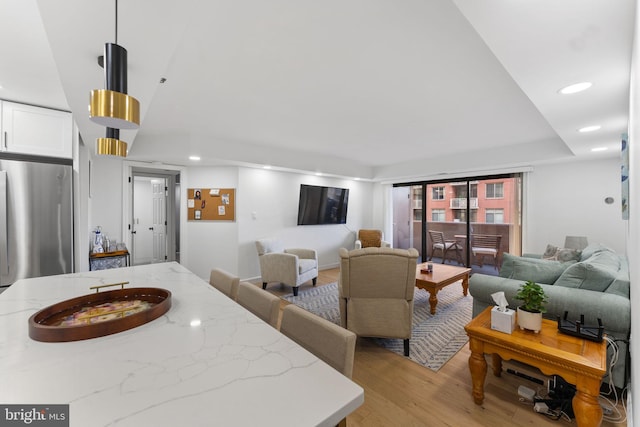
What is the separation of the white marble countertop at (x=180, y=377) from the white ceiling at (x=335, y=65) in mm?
1375

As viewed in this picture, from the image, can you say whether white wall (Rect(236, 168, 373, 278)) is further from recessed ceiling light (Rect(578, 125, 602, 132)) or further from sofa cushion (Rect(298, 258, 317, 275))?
recessed ceiling light (Rect(578, 125, 602, 132))

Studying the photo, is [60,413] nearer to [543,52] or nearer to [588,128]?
[543,52]

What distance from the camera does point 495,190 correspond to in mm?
5309

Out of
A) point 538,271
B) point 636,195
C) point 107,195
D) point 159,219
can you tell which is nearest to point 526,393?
point 538,271

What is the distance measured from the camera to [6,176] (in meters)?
2.35

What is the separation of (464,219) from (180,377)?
6.10 meters

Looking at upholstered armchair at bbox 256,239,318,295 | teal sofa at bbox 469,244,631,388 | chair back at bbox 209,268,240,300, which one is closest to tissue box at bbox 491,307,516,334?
teal sofa at bbox 469,244,631,388

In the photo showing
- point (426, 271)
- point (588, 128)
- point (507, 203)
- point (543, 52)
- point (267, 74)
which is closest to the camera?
point (543, 52)

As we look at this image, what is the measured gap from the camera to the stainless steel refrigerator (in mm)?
2367

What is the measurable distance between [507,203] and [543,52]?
4.47 metres

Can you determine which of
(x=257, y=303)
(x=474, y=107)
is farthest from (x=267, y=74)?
(x=474, y=107)

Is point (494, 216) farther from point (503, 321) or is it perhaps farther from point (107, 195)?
point (107, 195)

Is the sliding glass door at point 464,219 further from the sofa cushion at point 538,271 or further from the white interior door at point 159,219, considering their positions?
the white interior door at point 159,219

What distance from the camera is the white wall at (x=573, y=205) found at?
157 inches
